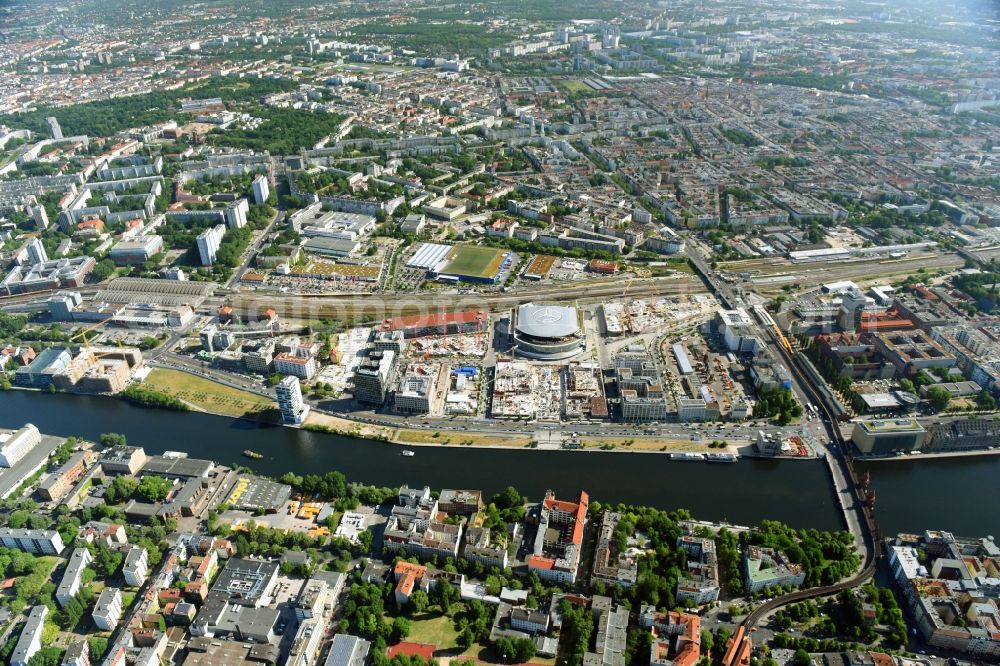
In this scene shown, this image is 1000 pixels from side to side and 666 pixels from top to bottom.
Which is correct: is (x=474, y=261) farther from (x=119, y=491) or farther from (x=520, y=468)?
(x=119, y=491)

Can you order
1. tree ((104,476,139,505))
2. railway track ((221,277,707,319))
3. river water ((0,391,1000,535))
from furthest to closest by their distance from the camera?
railway track ((221,277,707,319)), tree ((104,476,139,505)), river water ((0,391,1000,535))

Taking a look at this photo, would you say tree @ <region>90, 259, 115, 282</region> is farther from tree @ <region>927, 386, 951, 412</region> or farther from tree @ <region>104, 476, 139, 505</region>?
tree @ <region>927, 386, 951, 412</region>

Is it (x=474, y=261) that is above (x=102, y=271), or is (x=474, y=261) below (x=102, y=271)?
above

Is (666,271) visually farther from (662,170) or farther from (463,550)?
(463,550)

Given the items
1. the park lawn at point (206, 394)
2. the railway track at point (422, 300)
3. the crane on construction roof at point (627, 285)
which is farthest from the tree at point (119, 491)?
the crane on construction roof at point (627, 285)

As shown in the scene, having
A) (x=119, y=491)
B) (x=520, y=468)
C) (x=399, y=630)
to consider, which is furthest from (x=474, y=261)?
(x=399, y=630)

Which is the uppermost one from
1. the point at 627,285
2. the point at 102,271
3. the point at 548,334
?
the point at 548,334

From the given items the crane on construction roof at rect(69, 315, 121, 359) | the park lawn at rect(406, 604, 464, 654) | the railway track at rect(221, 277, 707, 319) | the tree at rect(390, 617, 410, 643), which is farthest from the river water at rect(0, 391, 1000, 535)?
the railway track at rect(221, 277, 707, 319)
